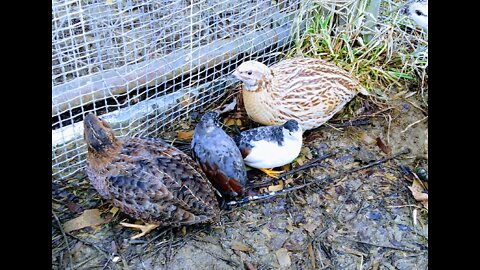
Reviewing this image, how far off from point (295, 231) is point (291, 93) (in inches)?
43.0

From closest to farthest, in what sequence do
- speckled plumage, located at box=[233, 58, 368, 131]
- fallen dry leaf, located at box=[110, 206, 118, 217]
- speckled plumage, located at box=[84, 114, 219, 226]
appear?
1. speckled plumage, located at box=[84, 114, 219, 226]
2. fallen dry leaf, located at box=[110, 206, 118, 217]
3. speckled plumage, located at box=[233, 58, 368, 131]

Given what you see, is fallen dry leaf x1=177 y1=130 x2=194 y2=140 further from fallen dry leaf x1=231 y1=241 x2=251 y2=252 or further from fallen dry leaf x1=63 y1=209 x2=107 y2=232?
fallen dry leaf x1=231 y1=241 x2=251 y2=252

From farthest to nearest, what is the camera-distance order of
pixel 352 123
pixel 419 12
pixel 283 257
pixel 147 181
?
pixel 419 12
pixel 352 123
pixel 283 257
pixel 147 181

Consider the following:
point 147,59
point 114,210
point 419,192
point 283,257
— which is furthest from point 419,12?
point 114,210

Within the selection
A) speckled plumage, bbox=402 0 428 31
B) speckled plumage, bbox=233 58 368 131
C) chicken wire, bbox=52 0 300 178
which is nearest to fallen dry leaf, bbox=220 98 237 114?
chicken wire, bbox=52 0 300 178

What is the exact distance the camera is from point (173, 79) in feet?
15.5

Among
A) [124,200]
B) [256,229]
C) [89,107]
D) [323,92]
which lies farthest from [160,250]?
[323,92]

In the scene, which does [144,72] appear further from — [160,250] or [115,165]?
[160,250]

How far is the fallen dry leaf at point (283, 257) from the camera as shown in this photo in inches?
150

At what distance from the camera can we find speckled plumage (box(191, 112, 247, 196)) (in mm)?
4059

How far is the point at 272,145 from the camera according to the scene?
4.23 m

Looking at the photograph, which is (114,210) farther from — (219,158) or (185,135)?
(185,135)

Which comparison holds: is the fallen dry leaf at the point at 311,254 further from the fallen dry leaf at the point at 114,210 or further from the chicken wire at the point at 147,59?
the chicken wire at the point at 147,59

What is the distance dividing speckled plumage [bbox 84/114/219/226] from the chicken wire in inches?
18.8
